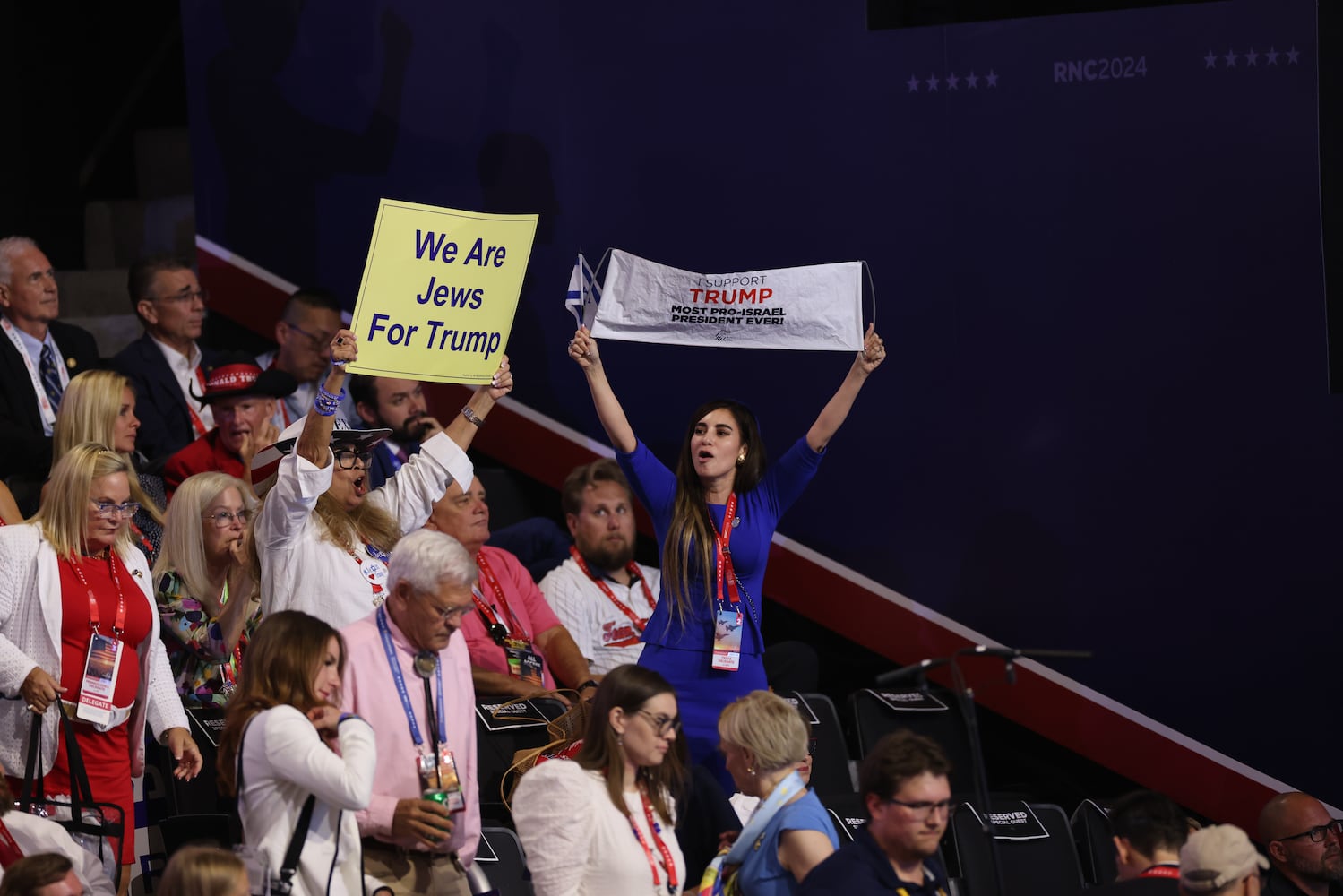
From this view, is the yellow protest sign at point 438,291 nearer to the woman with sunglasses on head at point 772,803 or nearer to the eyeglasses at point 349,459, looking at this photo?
the eyeglasses at point 349,459

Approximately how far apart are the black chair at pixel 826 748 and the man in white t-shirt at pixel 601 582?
66cm

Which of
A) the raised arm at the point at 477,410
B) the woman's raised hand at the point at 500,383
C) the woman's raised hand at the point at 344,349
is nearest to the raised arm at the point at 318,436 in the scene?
the woman's raised hand at the point at 344,349

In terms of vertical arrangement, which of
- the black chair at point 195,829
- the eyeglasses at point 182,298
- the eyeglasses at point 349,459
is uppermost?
the eyeglasses at point 182,298

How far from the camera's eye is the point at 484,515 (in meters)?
5.96

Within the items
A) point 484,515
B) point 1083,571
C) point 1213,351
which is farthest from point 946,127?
point 484,515

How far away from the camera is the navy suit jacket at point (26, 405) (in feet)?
20.7

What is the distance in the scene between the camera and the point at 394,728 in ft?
13.1

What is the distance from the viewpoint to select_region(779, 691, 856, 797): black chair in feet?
20.0

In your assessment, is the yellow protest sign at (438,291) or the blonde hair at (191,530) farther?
the blonde hair at (191,530)

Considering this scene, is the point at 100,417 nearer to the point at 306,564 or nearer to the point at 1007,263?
the point at 306,564

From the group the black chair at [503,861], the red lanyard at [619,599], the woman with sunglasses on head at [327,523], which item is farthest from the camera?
the red lanyard at [619,599]

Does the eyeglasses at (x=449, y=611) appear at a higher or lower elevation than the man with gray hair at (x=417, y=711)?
higher

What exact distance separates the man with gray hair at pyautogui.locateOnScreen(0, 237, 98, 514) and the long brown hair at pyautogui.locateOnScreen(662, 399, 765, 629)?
2534mm

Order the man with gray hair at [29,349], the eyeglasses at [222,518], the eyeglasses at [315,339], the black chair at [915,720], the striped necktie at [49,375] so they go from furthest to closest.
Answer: the eyeglasses at [315,339]
the striped necktie at [49,375]
the man with gray hair at [29,349]
the black chair at [915,720]
the eyeglasses at [222,518]
